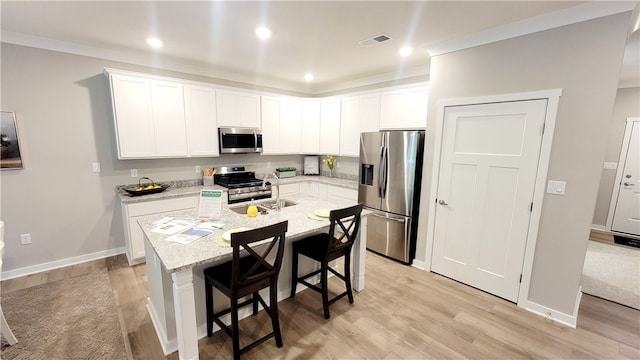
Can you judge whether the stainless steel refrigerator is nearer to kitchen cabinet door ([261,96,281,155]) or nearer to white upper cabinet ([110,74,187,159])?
kitchen cabinet door ([261,96,281,155])

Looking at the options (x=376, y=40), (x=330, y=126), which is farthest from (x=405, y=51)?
(x=330, y=126)

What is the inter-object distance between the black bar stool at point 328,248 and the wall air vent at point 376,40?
1.78 metres

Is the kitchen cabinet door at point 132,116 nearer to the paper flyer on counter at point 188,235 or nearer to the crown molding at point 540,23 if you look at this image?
the paper flyer on counter at point 188,235

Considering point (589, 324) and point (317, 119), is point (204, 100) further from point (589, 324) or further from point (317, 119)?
point (589, 324)

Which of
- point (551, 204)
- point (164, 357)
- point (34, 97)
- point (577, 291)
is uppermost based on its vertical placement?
point (34, 97)

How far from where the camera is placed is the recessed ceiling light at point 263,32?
2.60m

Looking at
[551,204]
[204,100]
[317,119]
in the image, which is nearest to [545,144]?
[551,204]

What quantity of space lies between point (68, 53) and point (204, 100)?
4.98 feet

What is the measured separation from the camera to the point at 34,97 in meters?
2.99

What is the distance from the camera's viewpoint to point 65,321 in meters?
2.35

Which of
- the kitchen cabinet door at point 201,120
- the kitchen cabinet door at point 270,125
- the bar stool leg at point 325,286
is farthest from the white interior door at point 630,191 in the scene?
the kitchen cabinet door at point 201,120

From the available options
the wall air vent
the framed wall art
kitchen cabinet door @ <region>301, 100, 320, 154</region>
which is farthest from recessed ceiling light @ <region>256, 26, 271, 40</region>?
the framed wall art

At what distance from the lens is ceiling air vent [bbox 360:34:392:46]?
2.73 m

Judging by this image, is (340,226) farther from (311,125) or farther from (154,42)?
(311,125)
